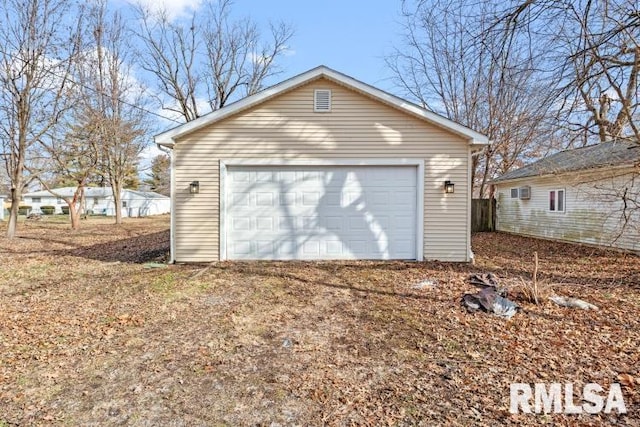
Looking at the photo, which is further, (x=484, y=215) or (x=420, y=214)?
(x=484, y=215)

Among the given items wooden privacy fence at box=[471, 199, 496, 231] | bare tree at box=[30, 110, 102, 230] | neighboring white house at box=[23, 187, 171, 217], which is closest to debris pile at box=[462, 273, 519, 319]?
wooden privacy fence at box=[471, 199, 496, 231]

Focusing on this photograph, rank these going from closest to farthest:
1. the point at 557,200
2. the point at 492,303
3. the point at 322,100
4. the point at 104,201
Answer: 1. the point at 492,303
2. the point at 322,100
3. the point at 557,200
4. the point at 104,201

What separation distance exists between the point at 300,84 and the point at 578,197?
384 inches

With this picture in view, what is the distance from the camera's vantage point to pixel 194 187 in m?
8.04

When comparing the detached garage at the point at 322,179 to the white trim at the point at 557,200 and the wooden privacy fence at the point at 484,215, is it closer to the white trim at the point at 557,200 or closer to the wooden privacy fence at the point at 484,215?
the white trim at the point at 557,200

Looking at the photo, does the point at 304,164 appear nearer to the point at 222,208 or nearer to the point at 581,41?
the point at 222,208

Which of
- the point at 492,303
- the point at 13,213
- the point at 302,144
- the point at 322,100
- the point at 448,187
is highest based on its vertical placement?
the point at 322,100

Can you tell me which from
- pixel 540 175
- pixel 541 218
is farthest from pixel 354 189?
pixel 541 218

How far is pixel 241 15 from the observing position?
74.5 ft

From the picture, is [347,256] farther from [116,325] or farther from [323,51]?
[323,51]

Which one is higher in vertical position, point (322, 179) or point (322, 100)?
point (322, 100)

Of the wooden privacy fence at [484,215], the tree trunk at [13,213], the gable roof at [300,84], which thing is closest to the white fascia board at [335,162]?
the gable roof at [300,84]

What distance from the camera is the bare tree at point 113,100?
1819cm

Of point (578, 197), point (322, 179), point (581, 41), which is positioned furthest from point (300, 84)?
point (578, 197)
